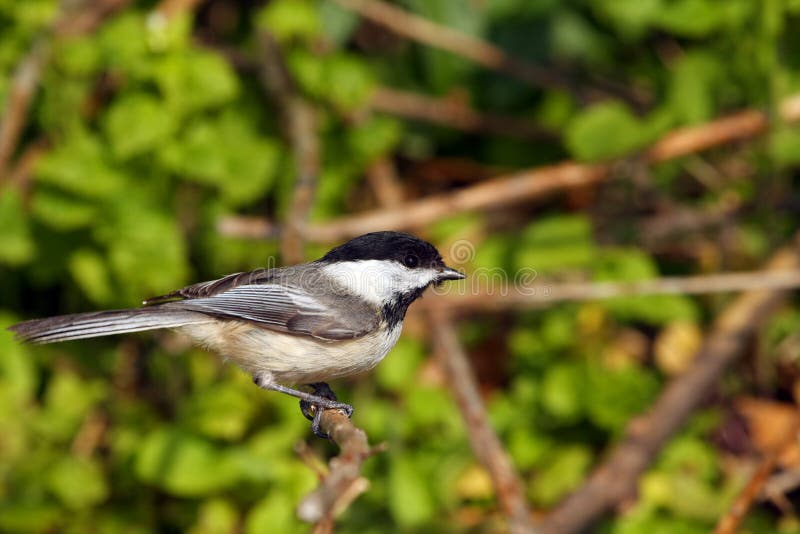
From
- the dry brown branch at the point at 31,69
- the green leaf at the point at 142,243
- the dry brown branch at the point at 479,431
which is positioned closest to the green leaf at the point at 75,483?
the green leaf at the point at 142,243

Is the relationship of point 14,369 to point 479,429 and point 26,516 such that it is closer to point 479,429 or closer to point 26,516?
point 26,516

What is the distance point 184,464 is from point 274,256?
104 cm

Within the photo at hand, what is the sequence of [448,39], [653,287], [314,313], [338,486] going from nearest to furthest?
[338,486] < [314,313] < [653,287] < [448,39]

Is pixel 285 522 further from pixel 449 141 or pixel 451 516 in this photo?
pixel 449 141

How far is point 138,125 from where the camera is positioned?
365 cm

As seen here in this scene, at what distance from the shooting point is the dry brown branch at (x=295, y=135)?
3.74 metres

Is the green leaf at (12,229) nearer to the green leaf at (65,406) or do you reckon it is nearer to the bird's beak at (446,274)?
the green leaf at (65,406)

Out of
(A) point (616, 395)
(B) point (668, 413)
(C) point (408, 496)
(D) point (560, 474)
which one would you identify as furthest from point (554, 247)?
(C) point (408, 496)

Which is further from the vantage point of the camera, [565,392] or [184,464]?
[565,392]

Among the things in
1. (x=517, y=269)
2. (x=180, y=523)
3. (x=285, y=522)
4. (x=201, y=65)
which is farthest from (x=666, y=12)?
(x=180, y=523)

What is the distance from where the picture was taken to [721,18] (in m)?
3.80

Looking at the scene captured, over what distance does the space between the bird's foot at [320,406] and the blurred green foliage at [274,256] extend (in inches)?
31.4

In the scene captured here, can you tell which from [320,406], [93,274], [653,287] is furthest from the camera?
[93,274]

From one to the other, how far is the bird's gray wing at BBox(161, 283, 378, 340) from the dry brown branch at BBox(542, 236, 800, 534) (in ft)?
4.14
